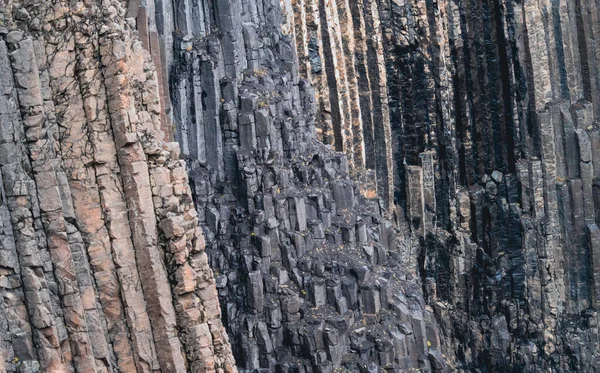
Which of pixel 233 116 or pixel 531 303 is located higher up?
pixel 233 116

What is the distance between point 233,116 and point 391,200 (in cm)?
1177

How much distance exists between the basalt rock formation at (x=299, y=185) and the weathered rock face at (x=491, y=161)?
8 centimetres

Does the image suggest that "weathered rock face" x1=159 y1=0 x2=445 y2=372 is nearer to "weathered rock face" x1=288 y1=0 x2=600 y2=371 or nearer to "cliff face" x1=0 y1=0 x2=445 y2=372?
"weathered rock face" x1=288 y1=0 x2=600 y2=371

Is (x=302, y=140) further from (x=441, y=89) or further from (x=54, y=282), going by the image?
(x=54, y=282)

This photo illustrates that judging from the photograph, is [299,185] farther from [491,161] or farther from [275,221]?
[491,161]

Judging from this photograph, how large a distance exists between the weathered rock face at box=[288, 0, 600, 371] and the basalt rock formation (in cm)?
8

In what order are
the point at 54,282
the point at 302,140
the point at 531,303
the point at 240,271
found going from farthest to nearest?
the point at 531,303, the point at 302,140, the point at 240,271, the point at 54,282

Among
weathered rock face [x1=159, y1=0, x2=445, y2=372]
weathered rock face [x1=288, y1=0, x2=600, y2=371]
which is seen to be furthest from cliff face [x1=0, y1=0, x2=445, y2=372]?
weathered rock face [x1=288, y1=0, x2=600, y2=371]

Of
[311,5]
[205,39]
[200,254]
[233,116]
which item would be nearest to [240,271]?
[233,116]

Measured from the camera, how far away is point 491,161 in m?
47.9

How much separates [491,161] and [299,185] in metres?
12.9

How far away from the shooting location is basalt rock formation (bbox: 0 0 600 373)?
20281 millimetres

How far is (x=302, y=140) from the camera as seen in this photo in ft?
125

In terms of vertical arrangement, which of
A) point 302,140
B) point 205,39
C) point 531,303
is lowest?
point 531,303
